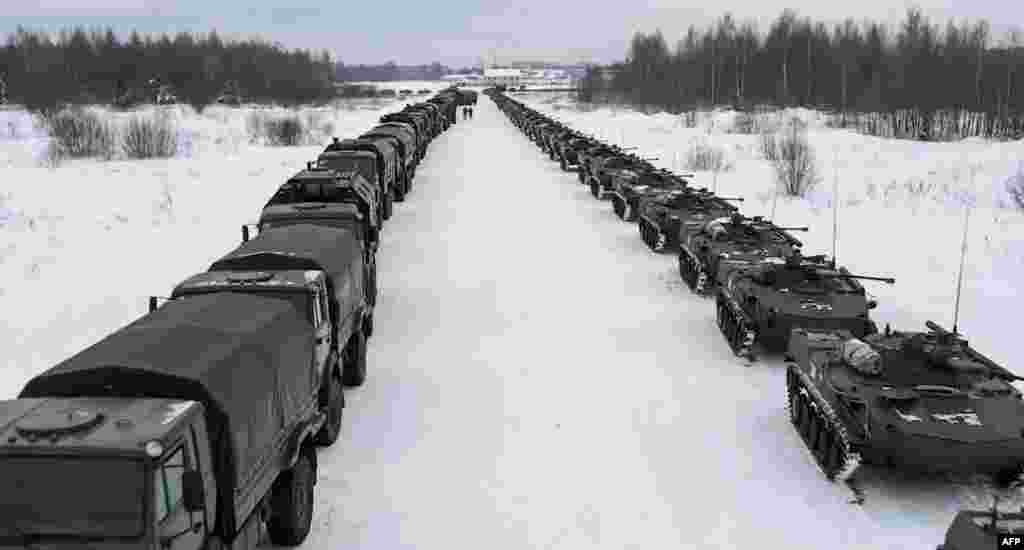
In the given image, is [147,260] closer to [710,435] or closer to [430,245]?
[430,245]

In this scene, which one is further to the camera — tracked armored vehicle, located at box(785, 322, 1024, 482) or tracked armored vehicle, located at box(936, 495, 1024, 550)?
tracked armored vehicle, located at box(785, 322, 1024, 482)

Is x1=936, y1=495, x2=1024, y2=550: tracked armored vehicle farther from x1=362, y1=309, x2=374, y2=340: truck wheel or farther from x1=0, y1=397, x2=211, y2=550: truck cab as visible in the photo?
x1=362, y1=309, x2=374, y2=340: truck wheel

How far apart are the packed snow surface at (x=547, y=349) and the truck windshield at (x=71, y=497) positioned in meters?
3.30

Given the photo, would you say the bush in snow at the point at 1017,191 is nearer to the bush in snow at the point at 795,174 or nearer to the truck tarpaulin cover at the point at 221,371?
the bush in snow at the point at 795,174

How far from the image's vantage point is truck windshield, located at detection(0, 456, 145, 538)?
18.2 ft

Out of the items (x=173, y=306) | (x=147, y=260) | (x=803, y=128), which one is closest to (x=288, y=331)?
(x=173, y=306)

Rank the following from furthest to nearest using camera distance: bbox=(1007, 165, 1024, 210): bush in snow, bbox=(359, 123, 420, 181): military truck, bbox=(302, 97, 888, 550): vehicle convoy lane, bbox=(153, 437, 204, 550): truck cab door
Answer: bbox=(359, 123, 420, 181): military truck
bbox=(1007, 165, 1024, 210): bush in snow
bbox=(302, 97, 888, 550): vehicle convoy lane
bbox=(153, 437, 204, 550): truck cab door

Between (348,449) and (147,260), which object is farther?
(147,260)

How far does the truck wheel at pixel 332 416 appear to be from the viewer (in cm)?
1056

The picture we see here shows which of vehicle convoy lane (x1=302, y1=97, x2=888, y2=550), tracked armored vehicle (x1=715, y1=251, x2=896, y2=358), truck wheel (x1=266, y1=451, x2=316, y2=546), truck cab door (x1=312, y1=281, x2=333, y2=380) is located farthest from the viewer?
tracked armored vehicle (x1=715, y1=251, x2=896, y2=358)

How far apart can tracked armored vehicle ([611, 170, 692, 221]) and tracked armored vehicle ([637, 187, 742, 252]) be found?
1564 millimetres

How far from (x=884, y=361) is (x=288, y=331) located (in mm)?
6574

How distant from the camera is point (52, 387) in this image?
6586 millimetres

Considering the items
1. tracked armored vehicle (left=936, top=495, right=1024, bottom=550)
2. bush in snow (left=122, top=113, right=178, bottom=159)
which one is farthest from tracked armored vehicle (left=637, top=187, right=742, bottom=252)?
bush in snow (left=122, top=113, right=178, bottom=159)
